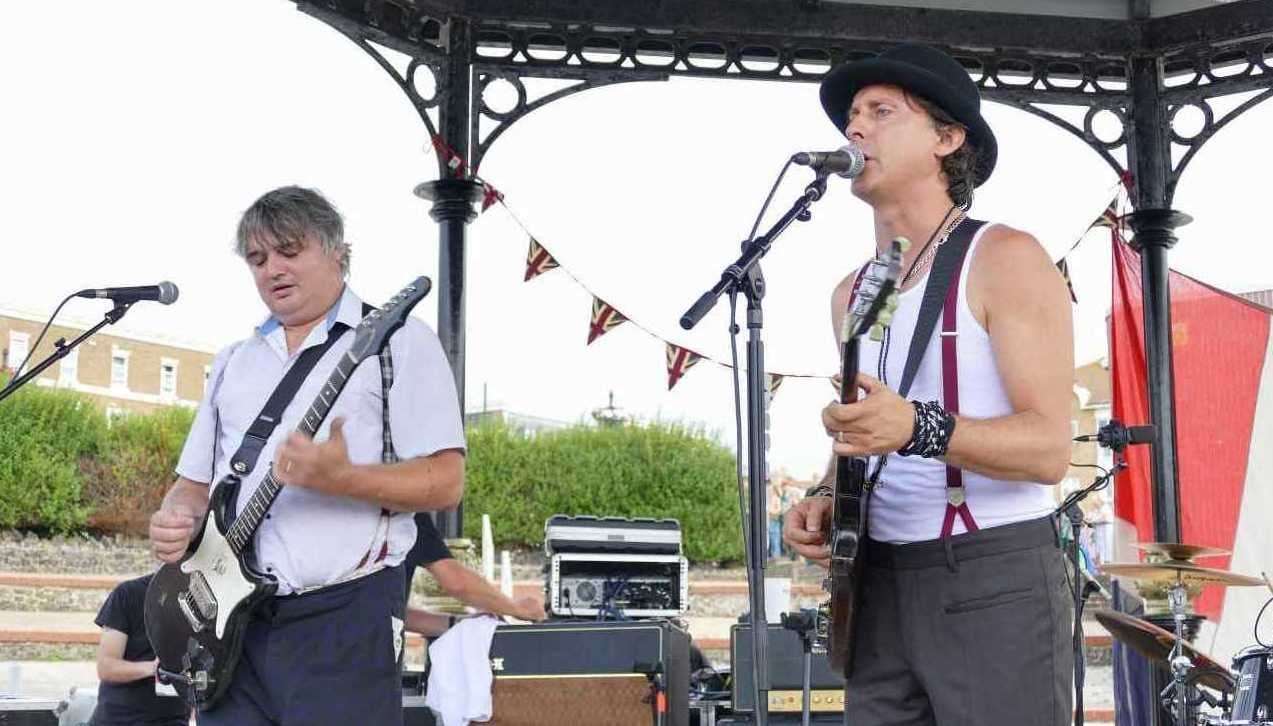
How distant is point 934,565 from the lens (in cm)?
259

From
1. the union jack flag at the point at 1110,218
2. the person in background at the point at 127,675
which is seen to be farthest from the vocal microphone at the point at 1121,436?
the person in background at the point at 127,675

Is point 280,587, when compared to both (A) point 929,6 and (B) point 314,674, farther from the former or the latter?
(A) point 929,6

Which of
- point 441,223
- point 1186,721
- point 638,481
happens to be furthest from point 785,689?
point 638,481

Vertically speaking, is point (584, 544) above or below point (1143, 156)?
below

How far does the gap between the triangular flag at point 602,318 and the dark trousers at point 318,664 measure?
5.30 meters

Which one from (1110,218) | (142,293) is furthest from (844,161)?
(1110,218)

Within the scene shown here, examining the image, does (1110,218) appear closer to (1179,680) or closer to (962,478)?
(1179,680)

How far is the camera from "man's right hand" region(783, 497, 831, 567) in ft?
9.30

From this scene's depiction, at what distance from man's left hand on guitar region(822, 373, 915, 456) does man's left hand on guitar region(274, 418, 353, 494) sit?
1031 mm

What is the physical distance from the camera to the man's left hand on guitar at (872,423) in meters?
2.33

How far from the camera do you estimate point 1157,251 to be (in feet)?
26.3

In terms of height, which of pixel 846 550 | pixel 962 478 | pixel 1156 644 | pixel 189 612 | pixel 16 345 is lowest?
pixel 1156 644

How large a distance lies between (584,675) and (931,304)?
369 cm

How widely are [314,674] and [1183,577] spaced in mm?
4676
